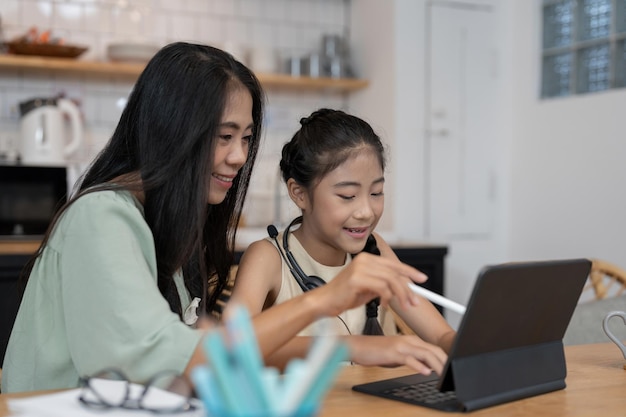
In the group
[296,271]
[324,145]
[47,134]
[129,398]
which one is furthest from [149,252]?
[47,134]

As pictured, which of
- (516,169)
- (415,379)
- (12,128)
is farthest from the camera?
(516,169)

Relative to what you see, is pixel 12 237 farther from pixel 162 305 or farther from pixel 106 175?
→ pixel 162 305

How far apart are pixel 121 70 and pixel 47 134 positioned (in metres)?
0.44

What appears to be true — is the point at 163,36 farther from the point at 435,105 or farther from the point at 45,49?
the point at 435,105

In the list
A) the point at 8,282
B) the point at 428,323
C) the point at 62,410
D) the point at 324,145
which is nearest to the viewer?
the point at 62,410

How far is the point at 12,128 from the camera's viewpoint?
3742mm

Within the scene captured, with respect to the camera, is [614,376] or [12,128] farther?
[12,128]

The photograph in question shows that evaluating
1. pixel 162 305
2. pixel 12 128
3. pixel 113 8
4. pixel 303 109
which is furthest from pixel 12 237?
pixel 162 305

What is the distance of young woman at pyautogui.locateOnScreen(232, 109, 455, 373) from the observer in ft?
5.59

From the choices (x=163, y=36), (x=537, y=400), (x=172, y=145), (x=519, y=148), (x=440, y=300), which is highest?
(x=163, y=36)

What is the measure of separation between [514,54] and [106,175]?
3045 millimetres

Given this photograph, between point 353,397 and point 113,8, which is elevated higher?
point 113,8

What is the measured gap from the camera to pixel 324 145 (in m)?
1.82

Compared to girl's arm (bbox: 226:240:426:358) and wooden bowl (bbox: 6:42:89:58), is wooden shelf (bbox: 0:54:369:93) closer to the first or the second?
wooden bowl (bbox: 6:42:89:58)
